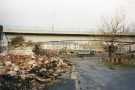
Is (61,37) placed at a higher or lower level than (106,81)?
higher

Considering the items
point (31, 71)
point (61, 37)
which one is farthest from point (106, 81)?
point (61, 37)

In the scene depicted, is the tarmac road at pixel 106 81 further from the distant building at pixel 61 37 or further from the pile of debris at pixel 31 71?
the distant building at pixel 61 37

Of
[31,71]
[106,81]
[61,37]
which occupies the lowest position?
[106,81]

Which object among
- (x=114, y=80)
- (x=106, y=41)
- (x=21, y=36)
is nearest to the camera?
(x=114, y=80)

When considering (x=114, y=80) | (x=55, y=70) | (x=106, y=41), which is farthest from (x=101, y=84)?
(x=106, y=41)

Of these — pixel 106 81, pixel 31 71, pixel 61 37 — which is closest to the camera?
pixel 31 71

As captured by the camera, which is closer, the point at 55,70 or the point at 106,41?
the point at 55,70

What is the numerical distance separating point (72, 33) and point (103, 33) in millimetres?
4936

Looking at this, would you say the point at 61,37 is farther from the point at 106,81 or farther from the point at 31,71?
the point at 31,71

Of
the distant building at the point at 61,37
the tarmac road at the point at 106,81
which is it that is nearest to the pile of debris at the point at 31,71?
the tarmac road at the point at 106,81

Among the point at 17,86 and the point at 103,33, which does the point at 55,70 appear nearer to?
the point at 17,86

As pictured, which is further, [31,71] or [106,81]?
[106,81]

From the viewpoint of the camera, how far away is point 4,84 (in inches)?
277

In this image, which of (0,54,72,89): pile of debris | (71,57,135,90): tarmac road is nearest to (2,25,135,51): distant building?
(71,57,135,90): tarmac road
